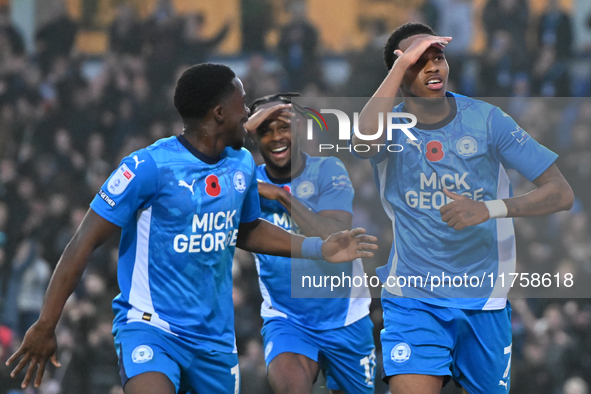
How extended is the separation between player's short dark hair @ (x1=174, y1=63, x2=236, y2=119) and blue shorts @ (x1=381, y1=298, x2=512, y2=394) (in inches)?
62.8

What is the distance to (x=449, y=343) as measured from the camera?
176 inches

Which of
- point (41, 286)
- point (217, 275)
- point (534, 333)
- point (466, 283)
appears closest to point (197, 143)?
point (217, 275)

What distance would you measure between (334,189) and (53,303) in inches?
90.3

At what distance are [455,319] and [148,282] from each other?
70.6 inches

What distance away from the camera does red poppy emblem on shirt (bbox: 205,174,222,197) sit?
429 cm

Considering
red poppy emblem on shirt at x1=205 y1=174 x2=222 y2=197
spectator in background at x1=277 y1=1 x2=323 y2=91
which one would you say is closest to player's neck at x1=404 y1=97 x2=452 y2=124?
red poppy emblem on shirt at x1=205 y1=174 x2=222 y2=197

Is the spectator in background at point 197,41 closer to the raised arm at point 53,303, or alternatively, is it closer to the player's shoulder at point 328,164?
the player's shoulder at point 328,164

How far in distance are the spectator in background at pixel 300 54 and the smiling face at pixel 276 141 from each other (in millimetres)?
6222

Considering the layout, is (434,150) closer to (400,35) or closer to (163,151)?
(400,35)

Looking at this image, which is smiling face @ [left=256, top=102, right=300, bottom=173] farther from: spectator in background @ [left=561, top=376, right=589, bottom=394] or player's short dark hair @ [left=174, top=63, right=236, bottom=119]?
spectator in background @ [left=561, top=376, right=589, bottom=394]

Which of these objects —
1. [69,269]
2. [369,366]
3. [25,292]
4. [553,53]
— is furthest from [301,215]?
[553,53]

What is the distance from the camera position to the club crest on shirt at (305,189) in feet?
18.2

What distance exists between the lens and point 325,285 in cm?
545

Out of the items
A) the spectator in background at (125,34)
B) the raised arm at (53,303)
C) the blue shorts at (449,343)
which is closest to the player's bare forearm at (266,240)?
the blue shorts at (449,343)
